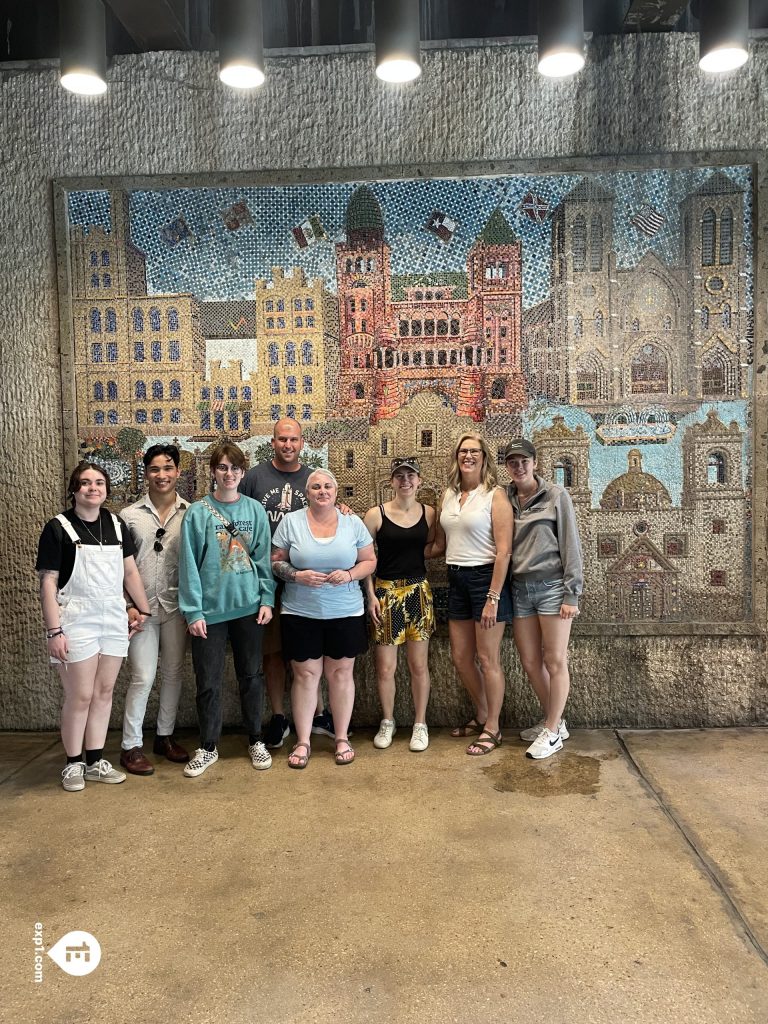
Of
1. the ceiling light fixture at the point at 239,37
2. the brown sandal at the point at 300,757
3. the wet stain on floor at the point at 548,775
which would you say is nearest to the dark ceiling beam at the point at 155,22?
the ceiling light fixture at the point at 239,37

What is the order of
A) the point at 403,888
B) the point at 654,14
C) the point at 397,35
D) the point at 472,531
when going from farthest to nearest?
the point at 654,14 < the point at 472,531 < the point at 397,35 < the point at 403,888

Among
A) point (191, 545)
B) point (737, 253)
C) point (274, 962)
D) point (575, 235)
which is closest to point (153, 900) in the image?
point (274, 962)

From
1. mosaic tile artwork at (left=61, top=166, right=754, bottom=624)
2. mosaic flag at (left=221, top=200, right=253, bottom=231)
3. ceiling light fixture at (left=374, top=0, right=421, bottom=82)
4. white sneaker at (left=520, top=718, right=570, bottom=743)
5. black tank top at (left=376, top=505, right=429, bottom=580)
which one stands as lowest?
white sneaker at (left=520, top=718, right=570, bottom=743)

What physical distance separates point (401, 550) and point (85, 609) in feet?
5.38

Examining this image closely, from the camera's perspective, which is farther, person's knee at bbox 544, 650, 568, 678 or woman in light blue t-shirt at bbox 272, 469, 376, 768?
person's knee at bbox 544, 650, 568, 678

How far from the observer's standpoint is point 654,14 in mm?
4168

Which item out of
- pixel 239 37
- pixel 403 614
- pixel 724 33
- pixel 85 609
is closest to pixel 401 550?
pixel 403 614

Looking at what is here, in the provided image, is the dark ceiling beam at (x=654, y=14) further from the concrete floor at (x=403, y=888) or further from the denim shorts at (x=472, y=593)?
the concrete floor at (x=403, y=888)

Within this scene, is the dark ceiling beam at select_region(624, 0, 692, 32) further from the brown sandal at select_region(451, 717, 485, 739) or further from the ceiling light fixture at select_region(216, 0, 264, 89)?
the brown sandal at select_region(451, 717, 485, 739)

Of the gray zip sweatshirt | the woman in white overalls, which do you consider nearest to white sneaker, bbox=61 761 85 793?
the woman in white overalls

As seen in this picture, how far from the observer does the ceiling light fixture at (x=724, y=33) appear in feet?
12.0

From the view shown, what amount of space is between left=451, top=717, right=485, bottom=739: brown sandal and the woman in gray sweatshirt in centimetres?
35

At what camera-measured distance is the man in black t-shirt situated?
4.16 metres

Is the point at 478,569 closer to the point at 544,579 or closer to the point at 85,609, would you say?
the point at 544,579
